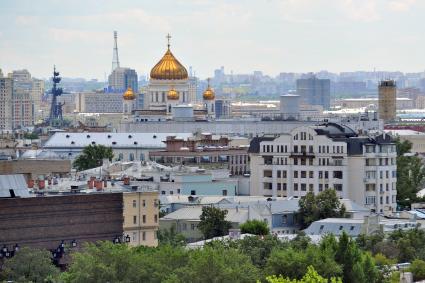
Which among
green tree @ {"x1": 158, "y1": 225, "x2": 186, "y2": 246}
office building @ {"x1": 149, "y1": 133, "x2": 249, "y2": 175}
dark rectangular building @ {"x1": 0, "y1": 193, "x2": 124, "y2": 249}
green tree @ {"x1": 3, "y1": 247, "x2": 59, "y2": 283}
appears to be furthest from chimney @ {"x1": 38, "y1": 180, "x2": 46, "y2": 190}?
office building @ {"x1": 149, "y1": 133, "x2": 249, "y2": 175}

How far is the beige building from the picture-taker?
2741 inches

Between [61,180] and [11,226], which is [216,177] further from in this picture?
[11,226]

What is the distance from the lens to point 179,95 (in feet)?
593

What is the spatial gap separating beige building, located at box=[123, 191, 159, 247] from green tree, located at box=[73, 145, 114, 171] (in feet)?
140

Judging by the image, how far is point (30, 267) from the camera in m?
61.1

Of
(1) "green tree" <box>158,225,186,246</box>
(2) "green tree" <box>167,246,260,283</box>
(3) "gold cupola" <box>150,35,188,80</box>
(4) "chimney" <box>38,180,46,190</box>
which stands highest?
(3) "gold cupola" <box>150,35,188,80</box>

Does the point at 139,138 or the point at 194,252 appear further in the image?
the point at 139,138

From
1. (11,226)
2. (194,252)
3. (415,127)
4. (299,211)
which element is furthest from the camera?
(415,127)

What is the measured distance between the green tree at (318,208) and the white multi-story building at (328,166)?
8.47 m

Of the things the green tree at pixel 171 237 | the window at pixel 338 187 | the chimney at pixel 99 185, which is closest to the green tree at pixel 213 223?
the green tree at pixel 171 237

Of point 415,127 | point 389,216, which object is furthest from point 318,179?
point 415,127

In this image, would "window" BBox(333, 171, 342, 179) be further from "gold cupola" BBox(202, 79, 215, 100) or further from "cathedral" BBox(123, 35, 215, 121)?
"gold cupola" BBox(202, 79, 215, 100)

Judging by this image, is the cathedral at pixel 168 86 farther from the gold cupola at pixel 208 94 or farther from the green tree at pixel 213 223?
the green tree at pixel 213 223

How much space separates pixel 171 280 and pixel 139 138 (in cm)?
8586
